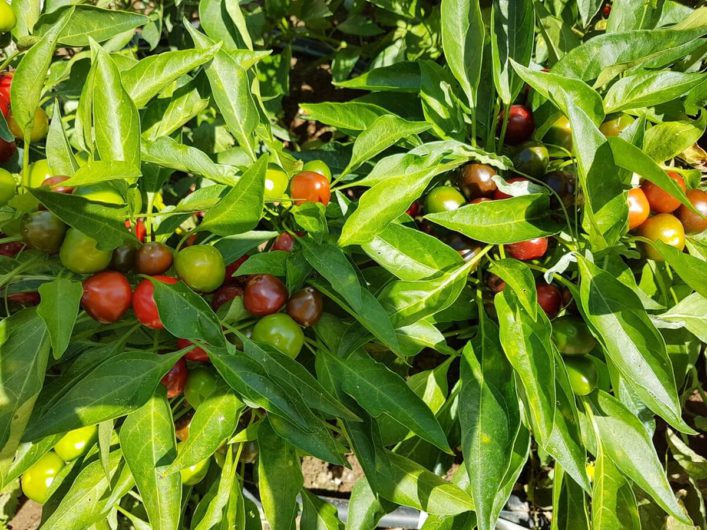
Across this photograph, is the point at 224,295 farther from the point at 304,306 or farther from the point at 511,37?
the point at 511,37

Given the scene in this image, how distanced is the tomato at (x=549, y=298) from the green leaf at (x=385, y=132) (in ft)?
1.30

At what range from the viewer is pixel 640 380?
0.88 m

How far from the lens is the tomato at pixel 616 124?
3.92ft

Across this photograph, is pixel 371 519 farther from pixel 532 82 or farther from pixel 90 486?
pixel 532 82

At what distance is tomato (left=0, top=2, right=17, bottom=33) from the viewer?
118cm

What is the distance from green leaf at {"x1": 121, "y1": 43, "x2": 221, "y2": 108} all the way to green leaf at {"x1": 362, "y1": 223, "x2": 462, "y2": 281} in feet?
1.52

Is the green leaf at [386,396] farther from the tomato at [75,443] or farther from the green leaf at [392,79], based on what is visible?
the green leaf at [392,79]

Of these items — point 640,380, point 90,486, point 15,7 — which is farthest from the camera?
point 15,7

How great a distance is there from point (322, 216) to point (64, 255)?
17.6 inches

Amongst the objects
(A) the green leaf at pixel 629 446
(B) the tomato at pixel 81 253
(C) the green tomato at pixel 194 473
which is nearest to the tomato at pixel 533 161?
(A) the green leaf at pixel 629 446

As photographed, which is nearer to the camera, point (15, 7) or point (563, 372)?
point (563, 372)

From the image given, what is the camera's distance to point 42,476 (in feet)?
4.05

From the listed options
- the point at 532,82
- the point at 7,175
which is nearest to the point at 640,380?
the point at 532,82

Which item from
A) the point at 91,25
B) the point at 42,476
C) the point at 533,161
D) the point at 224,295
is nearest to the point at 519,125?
the point at 533,161
